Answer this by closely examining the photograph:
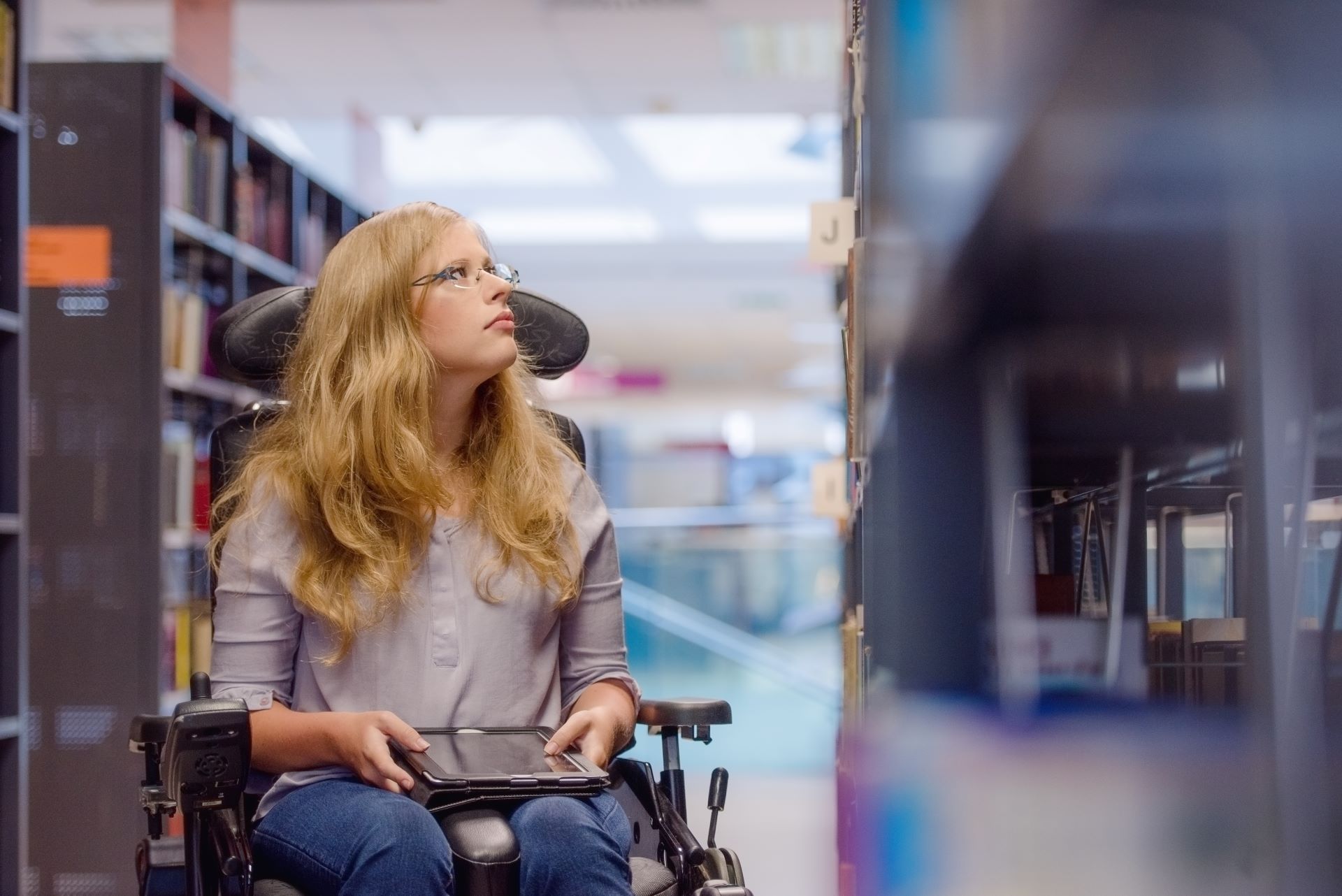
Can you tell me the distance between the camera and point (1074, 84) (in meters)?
1.12

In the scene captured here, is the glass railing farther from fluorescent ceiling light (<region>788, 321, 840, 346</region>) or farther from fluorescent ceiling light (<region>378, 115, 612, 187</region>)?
fluorescent ceiling light (<region>788, 321, 840, 346</region>)

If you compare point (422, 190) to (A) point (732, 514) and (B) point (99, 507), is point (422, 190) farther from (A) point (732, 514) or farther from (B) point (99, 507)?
(B) point (99, 507)

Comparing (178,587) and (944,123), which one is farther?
(178,587)

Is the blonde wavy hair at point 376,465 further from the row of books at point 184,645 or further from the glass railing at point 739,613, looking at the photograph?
the glass railing at point 739,613

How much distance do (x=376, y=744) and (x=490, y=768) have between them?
5.0 inches

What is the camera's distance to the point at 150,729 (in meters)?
1.72

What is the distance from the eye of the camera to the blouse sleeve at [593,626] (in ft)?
5.89

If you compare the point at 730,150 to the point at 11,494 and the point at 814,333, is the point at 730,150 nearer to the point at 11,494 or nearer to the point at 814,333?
the point at 814,333

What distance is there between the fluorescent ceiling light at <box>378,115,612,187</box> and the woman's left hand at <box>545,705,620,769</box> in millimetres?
5844

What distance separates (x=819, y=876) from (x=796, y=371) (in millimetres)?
11587

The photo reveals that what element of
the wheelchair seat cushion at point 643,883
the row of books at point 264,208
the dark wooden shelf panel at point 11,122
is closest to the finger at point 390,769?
the wheelchair seat cushion at point 643,883

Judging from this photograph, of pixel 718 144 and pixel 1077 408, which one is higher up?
pixel 718 144

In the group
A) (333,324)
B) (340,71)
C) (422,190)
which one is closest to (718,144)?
(422,190)

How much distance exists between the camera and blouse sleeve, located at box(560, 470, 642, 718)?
179 centimetres
